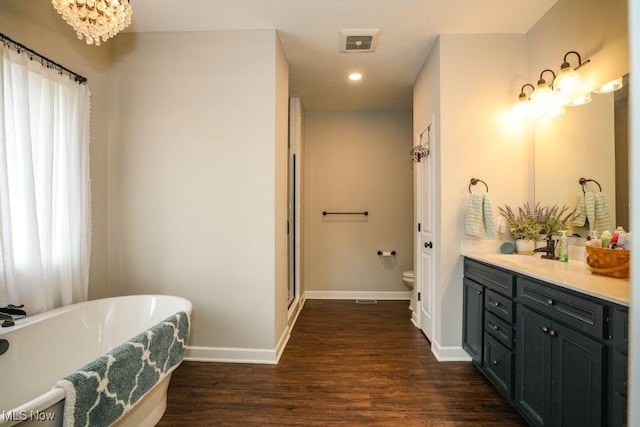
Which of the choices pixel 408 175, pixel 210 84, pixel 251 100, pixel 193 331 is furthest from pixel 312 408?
pixel 408 175

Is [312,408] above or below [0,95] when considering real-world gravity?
below

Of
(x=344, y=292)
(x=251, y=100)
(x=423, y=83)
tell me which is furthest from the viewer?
(x=344, y=292)

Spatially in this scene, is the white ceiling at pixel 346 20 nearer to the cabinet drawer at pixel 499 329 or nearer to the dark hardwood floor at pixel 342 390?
the cabinet drawer at pixel 499 329

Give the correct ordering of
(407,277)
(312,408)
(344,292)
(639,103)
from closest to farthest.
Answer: (639,103) < (312,408) < (407,277) < (344,292)

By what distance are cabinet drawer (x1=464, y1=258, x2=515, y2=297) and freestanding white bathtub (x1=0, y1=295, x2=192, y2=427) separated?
1.99 m

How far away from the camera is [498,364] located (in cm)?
205

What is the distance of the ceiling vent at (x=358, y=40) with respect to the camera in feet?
8.60

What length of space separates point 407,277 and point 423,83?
2300 millimetres

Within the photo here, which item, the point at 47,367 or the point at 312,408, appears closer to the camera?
the point at 47,367

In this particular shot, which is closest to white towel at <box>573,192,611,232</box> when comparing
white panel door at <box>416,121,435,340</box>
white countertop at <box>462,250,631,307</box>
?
white countertop at <box>462,250,631,307</box>

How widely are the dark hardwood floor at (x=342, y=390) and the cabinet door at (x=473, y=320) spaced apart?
18 cm

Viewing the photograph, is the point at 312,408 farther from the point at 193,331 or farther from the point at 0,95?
the point at 0,95

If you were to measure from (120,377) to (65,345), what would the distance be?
34.3 inches

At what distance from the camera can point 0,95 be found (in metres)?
1.78
